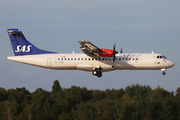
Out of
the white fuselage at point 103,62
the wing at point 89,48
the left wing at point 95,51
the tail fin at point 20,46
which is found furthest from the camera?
the tail fin at point 20,46

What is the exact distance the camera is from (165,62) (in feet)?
127

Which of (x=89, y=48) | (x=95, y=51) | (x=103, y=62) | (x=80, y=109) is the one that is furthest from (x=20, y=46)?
(x=80, y=109)

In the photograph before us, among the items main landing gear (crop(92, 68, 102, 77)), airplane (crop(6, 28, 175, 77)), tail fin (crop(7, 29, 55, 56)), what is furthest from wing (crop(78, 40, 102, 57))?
tail fin (crop(7, 29, 55, 56))

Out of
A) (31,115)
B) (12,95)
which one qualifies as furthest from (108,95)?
(31,115)

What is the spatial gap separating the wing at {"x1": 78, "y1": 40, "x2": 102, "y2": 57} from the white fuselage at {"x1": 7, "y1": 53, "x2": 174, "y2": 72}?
909 millimetres

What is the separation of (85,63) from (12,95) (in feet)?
135

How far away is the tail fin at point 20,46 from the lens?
136ft

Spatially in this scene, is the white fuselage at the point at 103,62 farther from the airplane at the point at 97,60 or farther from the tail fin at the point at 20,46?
the tail fin at the point at 20,46

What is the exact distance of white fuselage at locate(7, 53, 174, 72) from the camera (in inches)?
1517

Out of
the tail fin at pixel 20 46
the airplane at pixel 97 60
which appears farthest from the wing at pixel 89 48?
the tail fin at pixel 20 46

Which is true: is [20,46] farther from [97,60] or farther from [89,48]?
[97,60]

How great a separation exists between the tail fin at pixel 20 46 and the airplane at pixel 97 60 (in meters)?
0.84

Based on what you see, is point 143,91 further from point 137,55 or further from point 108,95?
point 137,55

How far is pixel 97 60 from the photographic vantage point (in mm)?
38969
